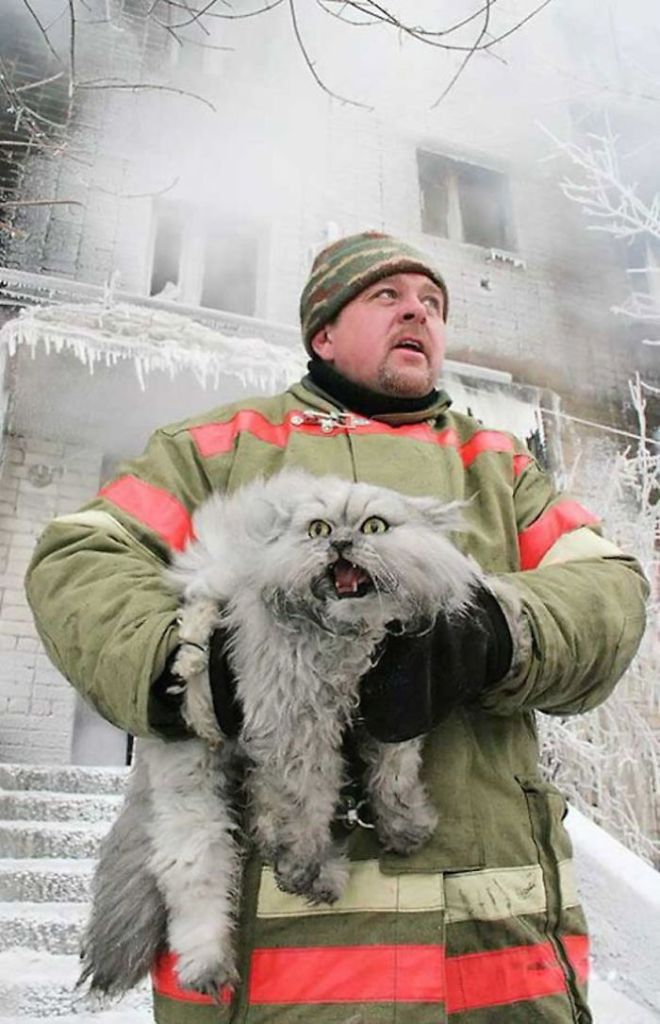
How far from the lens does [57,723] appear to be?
18.4 ft

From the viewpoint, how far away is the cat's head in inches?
48.3

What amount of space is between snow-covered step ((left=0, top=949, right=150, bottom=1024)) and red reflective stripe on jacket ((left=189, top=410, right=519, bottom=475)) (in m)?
2.12

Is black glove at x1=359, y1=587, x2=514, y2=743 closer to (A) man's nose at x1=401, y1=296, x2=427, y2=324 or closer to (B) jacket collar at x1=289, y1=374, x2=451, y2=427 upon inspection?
(B) jacket collar at x1=289, y1=374, x2=451, y2=427

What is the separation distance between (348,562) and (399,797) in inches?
14.7

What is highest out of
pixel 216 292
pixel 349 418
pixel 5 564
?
pixel 216 292

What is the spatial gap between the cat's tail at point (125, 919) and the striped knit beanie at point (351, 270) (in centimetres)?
117

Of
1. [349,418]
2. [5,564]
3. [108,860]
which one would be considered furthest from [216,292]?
[108,860]

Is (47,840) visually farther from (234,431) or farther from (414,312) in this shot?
(414,312)

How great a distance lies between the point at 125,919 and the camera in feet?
4.30

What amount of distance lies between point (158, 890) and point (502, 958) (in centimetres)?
56

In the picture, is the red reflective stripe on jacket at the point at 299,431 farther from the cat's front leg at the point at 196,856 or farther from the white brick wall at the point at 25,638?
the white brick wall at the point at 25,638

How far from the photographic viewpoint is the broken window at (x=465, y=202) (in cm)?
770

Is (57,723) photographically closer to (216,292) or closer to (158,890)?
(216,292)

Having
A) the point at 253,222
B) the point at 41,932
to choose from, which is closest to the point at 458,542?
the point at 41,932
